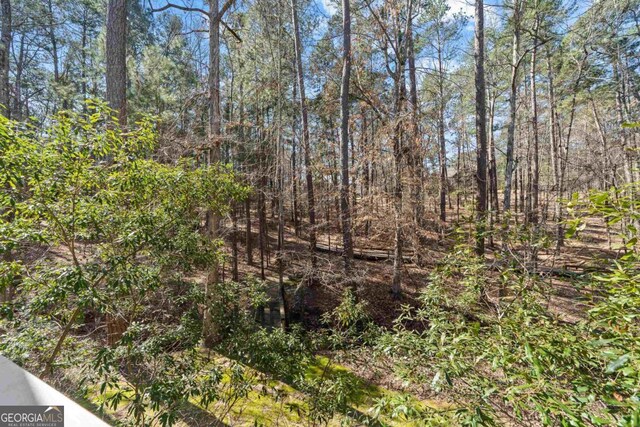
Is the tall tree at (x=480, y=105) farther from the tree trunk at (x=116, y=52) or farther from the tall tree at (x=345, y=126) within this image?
the tree trunk at (x=116, y=52)

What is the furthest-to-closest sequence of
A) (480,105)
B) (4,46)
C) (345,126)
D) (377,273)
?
(377,273) < (345,126) < (480,105) < (4,46)

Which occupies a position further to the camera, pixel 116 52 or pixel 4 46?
pixel 4 46

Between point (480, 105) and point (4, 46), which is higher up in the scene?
point (4, 46)

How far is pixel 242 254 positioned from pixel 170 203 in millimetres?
10279

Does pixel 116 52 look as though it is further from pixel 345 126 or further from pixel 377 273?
pixel 377 273

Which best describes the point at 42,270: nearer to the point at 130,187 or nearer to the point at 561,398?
the point at 130,187

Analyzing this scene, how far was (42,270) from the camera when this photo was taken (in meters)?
2.10

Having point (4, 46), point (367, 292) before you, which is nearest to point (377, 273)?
point (367, 292)

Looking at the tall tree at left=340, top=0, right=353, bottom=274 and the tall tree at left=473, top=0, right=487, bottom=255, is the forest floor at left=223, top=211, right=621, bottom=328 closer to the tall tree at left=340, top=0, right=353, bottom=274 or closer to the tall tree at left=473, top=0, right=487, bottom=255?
the tall tree at left=340, top=0, right=353, bottom=274

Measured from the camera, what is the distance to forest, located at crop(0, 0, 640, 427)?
67.7 inches

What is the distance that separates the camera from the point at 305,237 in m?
14.7

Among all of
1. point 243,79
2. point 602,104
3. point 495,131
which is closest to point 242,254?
point 243,79

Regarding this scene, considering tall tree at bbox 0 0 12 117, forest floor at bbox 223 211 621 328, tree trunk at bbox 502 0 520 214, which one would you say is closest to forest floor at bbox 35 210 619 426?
forest floor at bbox 223 211 621 328

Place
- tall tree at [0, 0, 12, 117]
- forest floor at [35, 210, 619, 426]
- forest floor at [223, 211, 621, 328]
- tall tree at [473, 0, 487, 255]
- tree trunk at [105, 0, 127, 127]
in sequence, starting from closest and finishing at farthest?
forest floor at [35, 210, 619, 426], tree trunk at [105, 0, 127, 127], tall tree at [0, 0, 12, 117], tall tree at [473, 0, 487, 255], forest floor at [223, 211, 621, 328]
